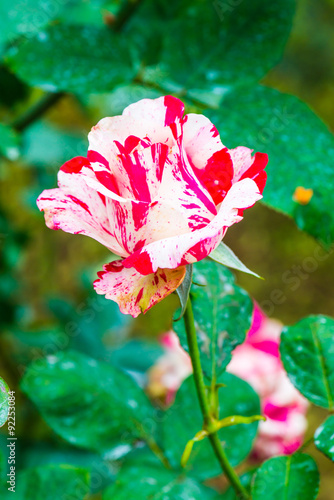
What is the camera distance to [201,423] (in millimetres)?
485

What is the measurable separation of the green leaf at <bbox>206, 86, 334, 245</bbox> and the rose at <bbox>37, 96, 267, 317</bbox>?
0.42 ft

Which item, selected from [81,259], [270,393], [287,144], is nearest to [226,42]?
[287,144]

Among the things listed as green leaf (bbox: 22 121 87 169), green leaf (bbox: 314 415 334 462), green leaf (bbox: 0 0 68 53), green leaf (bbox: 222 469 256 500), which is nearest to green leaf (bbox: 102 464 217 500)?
green leaf (bbox: 222 469 256 500)

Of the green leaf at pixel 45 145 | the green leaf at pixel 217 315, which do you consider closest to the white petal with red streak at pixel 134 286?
the green leaf at pixel 217 315

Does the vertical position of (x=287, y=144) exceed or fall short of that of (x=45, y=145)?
it exceeds it

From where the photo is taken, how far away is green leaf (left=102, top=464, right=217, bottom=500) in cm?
42

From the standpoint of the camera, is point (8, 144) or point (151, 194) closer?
point (151, 194)

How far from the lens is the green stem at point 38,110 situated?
2.24 feet

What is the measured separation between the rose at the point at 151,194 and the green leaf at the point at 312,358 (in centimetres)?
14

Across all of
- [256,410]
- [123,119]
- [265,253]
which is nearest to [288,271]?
[265,253]

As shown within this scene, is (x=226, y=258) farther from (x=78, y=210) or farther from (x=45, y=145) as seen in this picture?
(x=45, y=145)

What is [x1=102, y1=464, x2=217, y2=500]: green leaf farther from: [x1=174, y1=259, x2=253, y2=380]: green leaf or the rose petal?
the rose petal

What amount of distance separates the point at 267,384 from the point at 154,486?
1.01 feet

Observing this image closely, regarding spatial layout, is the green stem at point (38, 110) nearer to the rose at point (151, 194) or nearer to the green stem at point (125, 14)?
the green stem at point (125, 14)
